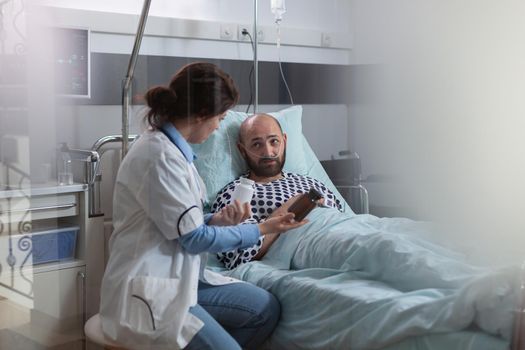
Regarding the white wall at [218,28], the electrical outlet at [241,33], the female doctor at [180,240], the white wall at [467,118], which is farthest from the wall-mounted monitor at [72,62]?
the white wall at [467,118]

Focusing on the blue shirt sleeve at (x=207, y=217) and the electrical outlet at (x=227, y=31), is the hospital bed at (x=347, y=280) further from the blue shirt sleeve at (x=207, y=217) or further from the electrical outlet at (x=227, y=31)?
the electrical outlet at (x=227, y=31)

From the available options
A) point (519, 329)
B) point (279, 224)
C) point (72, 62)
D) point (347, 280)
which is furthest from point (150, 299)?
point (519, 329)

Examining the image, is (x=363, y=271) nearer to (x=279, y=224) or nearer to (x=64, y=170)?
(x=279, y=224)

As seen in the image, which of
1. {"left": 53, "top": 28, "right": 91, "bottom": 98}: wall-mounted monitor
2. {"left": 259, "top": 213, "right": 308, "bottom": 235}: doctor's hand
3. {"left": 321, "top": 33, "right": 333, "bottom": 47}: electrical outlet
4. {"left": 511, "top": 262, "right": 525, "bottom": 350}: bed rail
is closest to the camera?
{"left": 511, "top": 262, "right": 525, "bottom": 350}: bed rail

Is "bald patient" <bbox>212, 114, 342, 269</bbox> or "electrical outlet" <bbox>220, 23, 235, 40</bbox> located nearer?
"bald patient" <bbox>212, 114, 342, 269</bbox>

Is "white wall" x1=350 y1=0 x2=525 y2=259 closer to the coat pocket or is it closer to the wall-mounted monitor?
the coat pocket

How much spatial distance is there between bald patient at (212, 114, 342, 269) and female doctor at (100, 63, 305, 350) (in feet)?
0.08

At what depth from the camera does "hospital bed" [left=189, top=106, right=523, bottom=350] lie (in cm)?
135

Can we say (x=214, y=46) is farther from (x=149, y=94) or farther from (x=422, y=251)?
(x=422, y=251)

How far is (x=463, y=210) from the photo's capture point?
1.46 meters

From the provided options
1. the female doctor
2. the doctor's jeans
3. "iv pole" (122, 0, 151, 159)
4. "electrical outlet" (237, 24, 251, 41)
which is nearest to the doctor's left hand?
the female doctor

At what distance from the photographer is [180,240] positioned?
1.44 m

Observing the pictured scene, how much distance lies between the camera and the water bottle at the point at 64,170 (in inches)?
68.4

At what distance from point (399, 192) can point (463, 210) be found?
0.48ft
